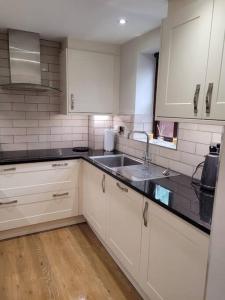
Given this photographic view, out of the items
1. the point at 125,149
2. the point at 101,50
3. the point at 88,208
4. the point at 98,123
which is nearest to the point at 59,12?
the point at 101,50

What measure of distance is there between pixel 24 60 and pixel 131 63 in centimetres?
114

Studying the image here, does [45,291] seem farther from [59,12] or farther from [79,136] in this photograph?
[59,12]

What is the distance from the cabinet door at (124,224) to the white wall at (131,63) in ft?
3.30

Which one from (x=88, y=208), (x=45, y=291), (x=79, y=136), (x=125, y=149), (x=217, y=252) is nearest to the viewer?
(x=217, y=252)

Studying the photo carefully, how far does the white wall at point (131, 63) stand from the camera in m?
2.14

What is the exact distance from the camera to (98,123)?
9.46ft

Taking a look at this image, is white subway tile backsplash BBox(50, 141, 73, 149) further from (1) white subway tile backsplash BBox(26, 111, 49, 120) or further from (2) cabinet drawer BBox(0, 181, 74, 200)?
(2) cabinet drawer BBox(0, 181, 74, 200)

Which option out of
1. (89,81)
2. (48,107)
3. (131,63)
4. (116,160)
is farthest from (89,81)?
(116,160)

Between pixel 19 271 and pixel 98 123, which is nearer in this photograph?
pixel 19 271

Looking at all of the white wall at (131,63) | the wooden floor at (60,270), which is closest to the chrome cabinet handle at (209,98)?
the white wall at (131,63)

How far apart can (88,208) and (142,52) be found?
1.76 metres

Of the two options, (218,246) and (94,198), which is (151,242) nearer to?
(218,246)

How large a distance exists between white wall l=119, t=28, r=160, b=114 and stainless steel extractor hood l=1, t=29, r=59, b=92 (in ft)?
2.75

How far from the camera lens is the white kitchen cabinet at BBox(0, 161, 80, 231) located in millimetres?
2281
